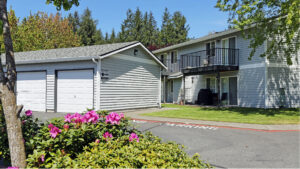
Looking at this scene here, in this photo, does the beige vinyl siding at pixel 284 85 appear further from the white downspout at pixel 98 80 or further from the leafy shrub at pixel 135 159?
the leafy shrub at pixel 135 159

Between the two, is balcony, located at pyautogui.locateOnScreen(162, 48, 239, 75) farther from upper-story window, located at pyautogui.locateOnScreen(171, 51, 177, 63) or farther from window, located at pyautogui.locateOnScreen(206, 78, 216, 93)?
upper-story window, located at pyautogui.locateOnScreen(171, 51, 177, 63)

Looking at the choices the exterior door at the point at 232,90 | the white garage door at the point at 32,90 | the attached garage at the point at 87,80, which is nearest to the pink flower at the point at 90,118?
the attached garage at the point at 87,80

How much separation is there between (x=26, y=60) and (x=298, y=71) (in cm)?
1988

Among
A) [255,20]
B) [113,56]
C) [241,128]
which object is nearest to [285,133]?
[241,128]

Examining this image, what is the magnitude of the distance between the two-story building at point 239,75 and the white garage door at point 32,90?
1204cm

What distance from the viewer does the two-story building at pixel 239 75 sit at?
17562mm

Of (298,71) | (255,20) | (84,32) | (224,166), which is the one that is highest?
(84,32)

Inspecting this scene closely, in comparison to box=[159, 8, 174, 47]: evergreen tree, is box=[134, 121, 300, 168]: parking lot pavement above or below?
below

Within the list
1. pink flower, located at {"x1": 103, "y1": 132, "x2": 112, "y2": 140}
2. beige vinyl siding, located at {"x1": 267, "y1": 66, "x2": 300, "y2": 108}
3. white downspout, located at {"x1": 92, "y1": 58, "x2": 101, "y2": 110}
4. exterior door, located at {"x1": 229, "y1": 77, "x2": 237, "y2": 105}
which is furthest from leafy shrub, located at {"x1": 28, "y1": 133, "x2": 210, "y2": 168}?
exterior door, located at {"x1": 229, "y1": 77, "x2": 237, "y2": 105}

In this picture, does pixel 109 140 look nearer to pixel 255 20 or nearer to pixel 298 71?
pixel 255 20

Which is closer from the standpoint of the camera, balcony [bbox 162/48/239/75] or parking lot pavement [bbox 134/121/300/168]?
parking lot pavement [bbox 134/121/300/168]

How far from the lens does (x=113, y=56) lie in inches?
613

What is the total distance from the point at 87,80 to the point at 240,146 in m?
10.4

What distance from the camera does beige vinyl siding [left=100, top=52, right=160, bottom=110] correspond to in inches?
594
